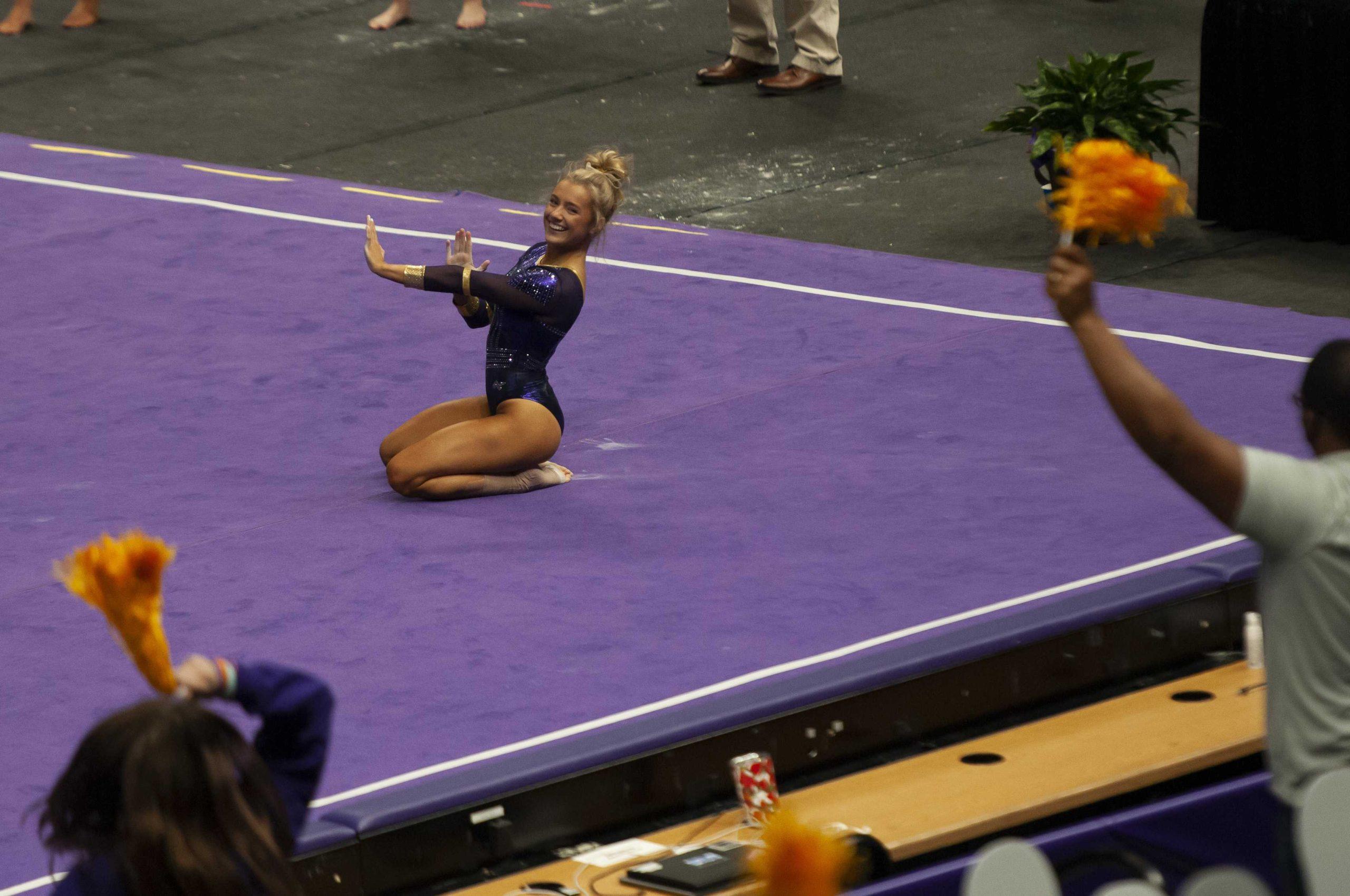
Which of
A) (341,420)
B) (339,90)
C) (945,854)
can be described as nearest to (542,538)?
(341,420)

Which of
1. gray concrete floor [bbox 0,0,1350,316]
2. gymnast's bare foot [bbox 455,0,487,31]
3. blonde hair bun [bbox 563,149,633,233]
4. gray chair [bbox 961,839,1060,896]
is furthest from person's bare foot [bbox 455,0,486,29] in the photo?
gray chair [bbox 961,839,1060,896]

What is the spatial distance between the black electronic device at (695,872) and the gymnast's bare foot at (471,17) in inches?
424

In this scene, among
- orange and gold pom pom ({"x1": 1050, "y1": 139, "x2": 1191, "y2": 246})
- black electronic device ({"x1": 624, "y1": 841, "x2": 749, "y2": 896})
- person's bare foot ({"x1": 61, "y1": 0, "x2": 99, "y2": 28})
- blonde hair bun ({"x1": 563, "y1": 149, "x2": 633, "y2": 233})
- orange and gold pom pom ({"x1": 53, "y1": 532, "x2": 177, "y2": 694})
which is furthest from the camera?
person's bare foot ({"x1": 61, "y1": 0, "x2": 99, "y2": 28})

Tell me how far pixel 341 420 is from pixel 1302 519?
17.2 feet

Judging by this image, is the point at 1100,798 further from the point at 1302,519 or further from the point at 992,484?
the point at 992,484

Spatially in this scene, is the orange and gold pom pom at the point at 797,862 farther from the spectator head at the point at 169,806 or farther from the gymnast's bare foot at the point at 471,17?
the gymnast's bare foot at the point at 471,17

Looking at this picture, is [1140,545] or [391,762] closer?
[391,762]

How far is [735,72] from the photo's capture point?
12938 millimetres

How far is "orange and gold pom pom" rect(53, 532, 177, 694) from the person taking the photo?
9.24 feet

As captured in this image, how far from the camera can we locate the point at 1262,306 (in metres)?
8.83

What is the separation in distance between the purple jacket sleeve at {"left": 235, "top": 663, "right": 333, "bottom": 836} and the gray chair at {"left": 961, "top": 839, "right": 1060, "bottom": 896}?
110 centimetres

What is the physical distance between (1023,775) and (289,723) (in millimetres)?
2298

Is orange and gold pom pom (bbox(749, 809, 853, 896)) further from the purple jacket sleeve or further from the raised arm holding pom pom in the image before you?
the raised arm holding pom pom

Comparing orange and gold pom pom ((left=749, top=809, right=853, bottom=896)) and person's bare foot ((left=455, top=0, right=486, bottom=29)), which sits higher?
person's bare foot ((left=455, top=0, right=486, bottom=29))
